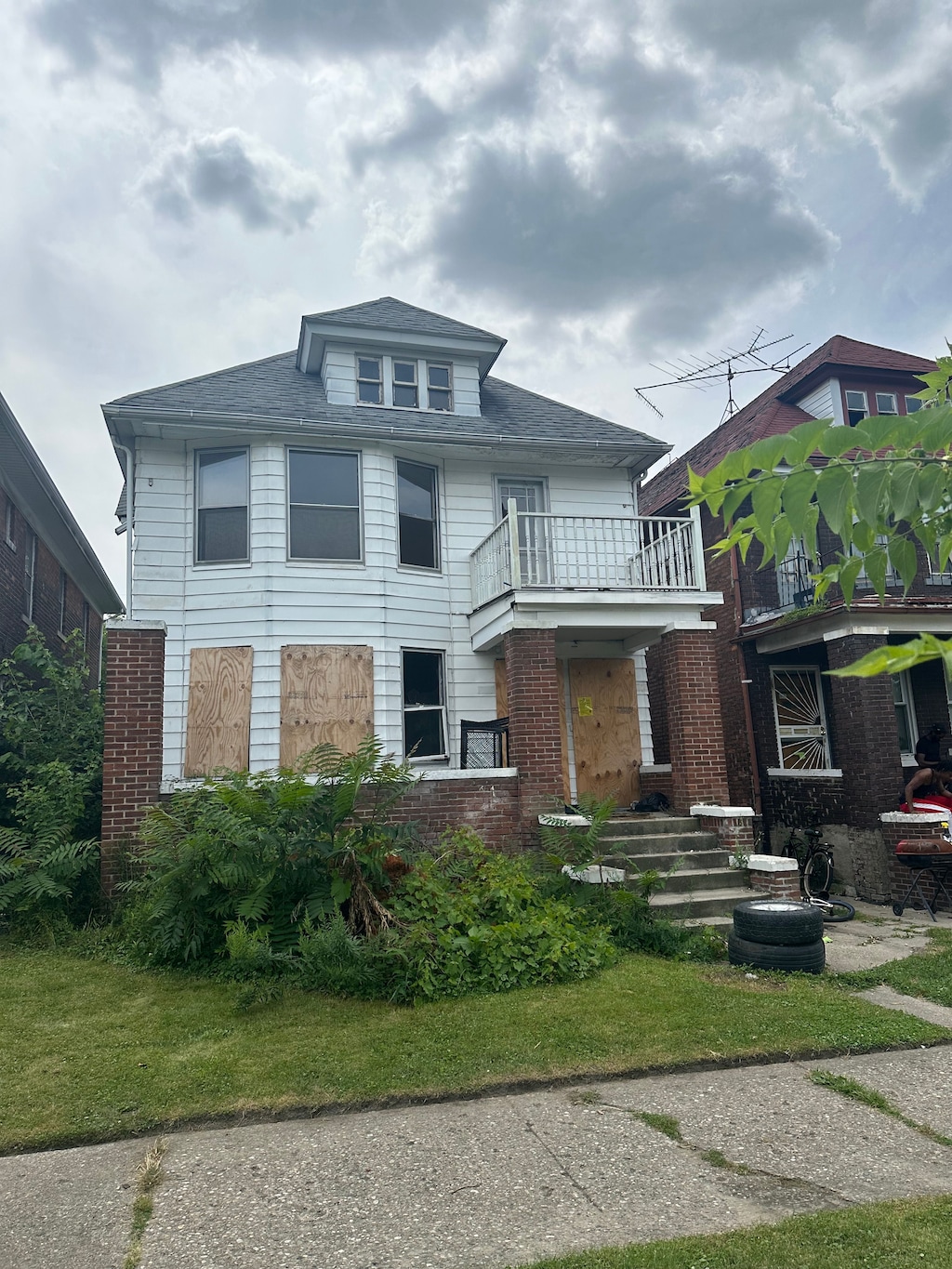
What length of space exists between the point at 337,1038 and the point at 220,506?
819 cm

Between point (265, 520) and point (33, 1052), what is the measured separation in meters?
7.60

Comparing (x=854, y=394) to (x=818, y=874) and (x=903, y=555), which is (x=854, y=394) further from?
(x=903, y=555)

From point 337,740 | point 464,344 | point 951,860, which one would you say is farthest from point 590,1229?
point 464,344

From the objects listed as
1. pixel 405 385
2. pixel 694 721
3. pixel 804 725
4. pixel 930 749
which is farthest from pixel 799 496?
pixel 804 725

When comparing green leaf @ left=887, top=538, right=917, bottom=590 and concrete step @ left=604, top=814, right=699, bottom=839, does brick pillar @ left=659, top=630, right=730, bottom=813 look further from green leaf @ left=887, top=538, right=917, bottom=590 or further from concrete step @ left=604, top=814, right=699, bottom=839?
green leaf @ left=887, top=538, right=917, bottom=590

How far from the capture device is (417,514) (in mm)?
12883

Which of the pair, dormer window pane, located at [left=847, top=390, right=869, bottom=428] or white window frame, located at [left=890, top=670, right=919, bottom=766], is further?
dormer window pane, located at [left=847, top=390, right=869, bottom=428]

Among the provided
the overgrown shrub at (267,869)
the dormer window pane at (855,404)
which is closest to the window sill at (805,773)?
the dormer window pane at (855,404)

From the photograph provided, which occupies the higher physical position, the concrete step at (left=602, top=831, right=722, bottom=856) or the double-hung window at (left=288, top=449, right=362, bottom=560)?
the double-hung window at (left=288, top=449, right=362, bottom=560)

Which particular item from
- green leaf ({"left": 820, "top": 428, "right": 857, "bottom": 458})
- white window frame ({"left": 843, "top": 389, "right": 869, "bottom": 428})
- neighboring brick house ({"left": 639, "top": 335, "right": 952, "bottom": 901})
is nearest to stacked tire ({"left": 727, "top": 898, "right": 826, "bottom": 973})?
neighboring brick house ({"left": 639, "top": 335, "right": 952, "bottom": 901})

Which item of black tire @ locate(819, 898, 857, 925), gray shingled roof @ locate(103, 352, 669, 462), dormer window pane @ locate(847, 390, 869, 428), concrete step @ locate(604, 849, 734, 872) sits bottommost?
black tire @ locate(819, 898, 857, 925)

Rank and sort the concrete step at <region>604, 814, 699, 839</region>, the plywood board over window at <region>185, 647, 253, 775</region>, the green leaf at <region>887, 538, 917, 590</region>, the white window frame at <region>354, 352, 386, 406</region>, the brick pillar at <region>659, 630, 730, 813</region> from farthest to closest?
the white window frame at <region>354, 352, 386, 406</region> → the plywood board over window at <region>185, 647, 253, 775</region> → the brick pillar at <region>659, 630, 730, 813</region> → the concrete step at <region>604, 814, 699, 839</region> → the green leaf at <region>887, 538, 917, 590</region>

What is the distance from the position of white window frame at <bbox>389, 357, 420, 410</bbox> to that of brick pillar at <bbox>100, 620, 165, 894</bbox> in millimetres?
5886

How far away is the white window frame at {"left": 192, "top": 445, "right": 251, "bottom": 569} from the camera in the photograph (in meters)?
11.8
